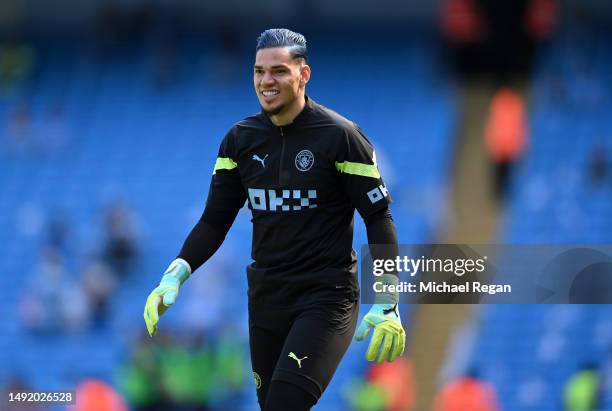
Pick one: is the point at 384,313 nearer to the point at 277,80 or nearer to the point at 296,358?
the point at 296,358

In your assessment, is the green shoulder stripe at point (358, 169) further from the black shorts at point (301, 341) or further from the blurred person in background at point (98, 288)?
the blurred person in background at point (98, 288)

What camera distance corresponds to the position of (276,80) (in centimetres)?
430

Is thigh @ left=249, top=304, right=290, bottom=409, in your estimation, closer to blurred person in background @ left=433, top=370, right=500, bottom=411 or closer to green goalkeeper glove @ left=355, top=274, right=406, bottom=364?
green goalkeeper glove @ left=355, top=274, right=406, bottom=364

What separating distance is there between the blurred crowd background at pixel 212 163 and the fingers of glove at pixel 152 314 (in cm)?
521

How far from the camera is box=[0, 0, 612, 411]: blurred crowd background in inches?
436

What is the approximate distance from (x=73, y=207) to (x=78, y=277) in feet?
5.44

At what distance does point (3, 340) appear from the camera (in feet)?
41.2

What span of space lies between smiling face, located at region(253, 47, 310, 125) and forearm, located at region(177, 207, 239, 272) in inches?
19.3

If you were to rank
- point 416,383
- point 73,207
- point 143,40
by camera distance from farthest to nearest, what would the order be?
point 143,40, point 73,207, point 416,383

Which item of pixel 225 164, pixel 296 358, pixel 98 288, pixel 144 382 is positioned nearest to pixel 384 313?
pixel 296 358

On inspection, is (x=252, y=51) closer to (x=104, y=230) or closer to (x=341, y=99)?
(x=341, y=99)

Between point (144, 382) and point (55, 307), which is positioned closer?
point (144, 382)

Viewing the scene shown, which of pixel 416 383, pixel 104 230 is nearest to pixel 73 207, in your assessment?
pixel 104 230

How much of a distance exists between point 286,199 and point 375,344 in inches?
24.1
